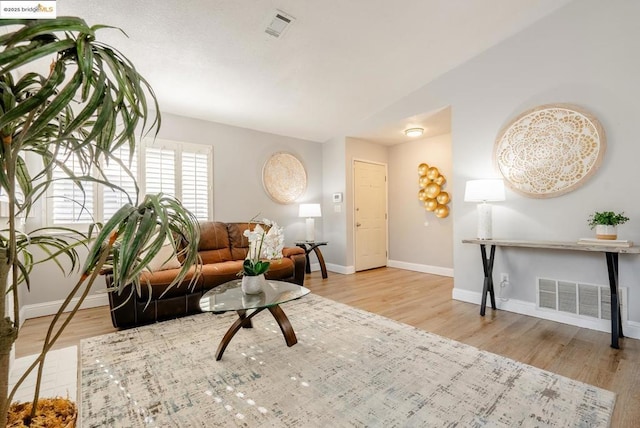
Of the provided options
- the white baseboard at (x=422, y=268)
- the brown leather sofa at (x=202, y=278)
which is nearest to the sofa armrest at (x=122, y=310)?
the brown leather sofa at (x=202, y=278)

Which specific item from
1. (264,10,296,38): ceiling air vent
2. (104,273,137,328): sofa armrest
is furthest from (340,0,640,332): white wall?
(104,273,137,328): sofa armrest

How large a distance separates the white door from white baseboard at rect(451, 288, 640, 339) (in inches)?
81.8

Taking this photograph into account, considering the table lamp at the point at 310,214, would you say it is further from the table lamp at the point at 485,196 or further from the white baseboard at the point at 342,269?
the table lamp at the point at 485,196

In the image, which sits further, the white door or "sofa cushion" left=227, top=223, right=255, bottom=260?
the white door

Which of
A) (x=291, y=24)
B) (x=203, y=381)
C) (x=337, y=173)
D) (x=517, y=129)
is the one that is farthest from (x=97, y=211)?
(x=517, y=129)

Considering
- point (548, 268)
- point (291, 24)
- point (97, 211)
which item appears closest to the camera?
point (291, 24)

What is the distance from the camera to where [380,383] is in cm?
188

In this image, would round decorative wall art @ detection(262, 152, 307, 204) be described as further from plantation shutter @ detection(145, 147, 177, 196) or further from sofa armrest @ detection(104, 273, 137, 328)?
sofa armrest @ detection(104, 273, 137, 328)

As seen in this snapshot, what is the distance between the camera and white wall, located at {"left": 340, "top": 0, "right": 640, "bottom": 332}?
2582mm

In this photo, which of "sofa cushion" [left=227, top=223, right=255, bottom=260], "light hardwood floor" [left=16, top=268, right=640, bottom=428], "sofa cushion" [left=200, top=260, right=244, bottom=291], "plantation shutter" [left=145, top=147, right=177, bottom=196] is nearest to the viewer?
"light hardwood floor" [left=16, top=268, right=640, bottom=428]

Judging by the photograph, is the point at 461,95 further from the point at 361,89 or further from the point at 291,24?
the point at 291,24

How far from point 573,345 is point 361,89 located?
373cm

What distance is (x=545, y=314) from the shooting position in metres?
3.03

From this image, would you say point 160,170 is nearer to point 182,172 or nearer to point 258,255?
point 182,172
